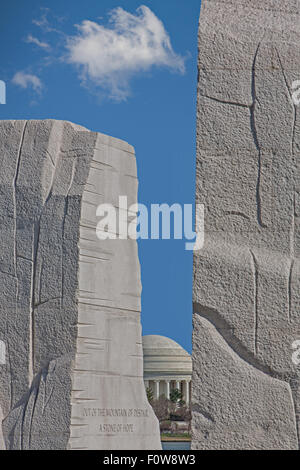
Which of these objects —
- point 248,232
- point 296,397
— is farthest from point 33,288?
point 296,397

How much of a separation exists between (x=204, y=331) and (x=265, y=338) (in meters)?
0.29

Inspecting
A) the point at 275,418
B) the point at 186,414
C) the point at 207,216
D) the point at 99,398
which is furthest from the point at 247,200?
the point at 186,414

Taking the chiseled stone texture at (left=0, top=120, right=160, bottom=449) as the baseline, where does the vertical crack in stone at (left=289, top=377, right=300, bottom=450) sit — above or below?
below

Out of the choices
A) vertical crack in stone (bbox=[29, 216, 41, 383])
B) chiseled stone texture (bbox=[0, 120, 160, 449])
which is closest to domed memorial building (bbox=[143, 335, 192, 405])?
chiseled stone texture (bbox=[0, 120, 160, 449])

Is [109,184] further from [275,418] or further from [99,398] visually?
[275,418]

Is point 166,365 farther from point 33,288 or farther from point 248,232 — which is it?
point 248,232

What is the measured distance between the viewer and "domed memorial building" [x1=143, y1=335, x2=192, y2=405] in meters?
36.4

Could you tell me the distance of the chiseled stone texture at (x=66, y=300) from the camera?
8180 mm

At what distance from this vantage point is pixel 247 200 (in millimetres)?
3914

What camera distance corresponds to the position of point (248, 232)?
12.8 ft

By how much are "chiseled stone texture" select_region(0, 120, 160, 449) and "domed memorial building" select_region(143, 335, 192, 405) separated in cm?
2749

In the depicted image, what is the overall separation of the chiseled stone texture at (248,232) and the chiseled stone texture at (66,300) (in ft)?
14.6

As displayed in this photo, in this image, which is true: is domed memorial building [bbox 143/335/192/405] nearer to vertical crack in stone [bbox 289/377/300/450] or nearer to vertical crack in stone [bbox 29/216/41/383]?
vertical crack in stone [bbox 29/216/41/383]

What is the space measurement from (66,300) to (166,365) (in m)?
28.7
